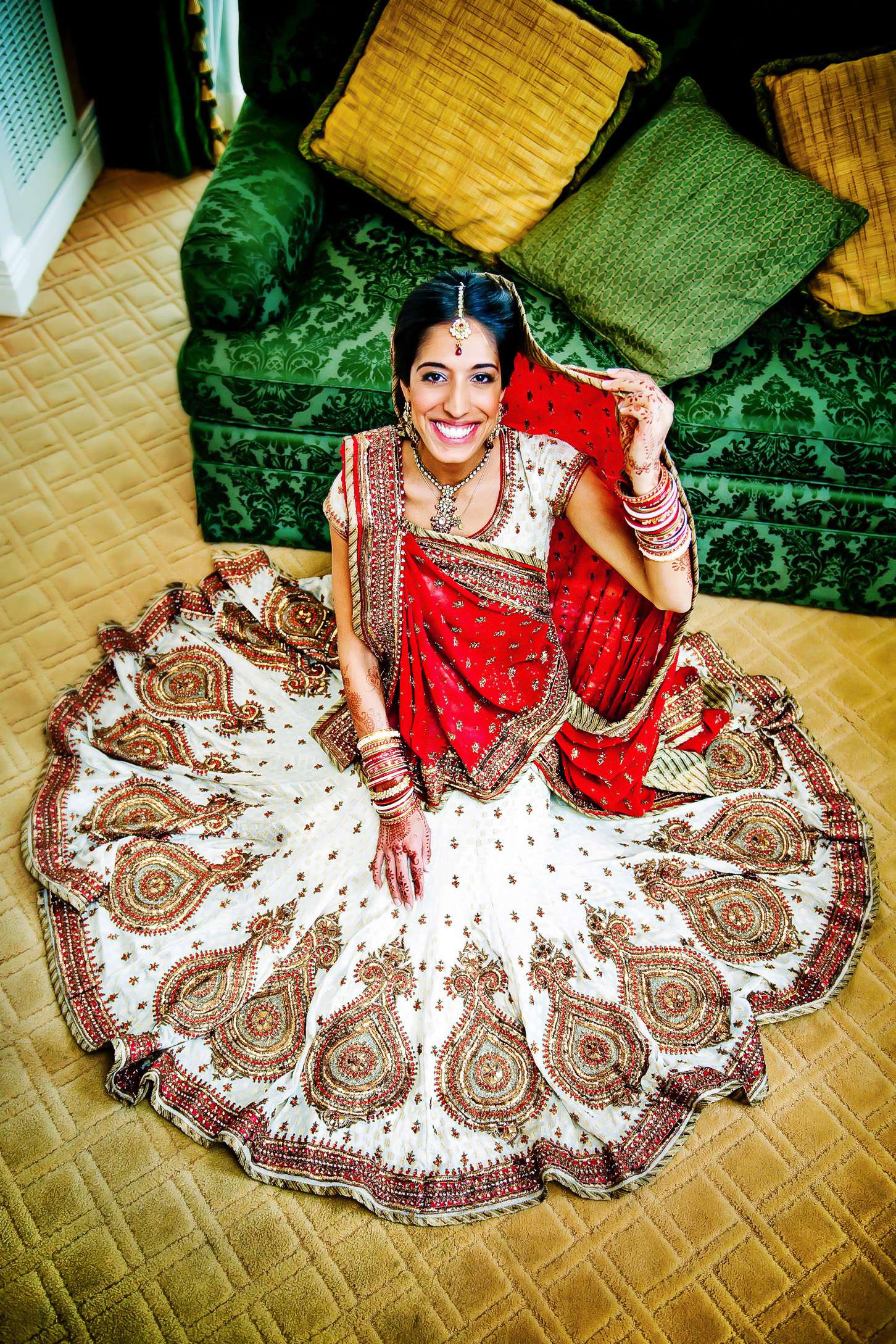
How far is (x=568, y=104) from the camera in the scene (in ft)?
7.70

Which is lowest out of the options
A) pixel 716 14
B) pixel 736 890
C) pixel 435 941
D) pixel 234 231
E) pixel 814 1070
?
pixel 814 1070

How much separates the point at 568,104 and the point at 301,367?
818 millimetres

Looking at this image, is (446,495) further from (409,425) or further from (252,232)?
(252,232)

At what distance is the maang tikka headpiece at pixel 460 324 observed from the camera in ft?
5.03

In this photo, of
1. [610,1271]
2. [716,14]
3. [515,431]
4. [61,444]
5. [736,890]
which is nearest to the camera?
[610,1271]

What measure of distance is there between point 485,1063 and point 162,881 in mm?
655

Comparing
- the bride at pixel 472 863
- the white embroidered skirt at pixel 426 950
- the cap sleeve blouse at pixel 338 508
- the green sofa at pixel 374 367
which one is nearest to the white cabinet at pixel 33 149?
the green sofa at pixel 374 367

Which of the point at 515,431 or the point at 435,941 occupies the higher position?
the point at 515,431

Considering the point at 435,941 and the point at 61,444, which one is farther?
the point at 61,444

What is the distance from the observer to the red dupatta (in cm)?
175

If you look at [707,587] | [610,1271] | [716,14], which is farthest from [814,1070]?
[716,14]

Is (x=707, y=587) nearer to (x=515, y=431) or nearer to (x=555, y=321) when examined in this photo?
(x=555, y=321)

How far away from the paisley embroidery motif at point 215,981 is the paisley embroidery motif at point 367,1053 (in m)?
0.16

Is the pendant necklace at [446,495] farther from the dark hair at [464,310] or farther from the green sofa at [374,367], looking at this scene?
the green sofa at [374,367]
